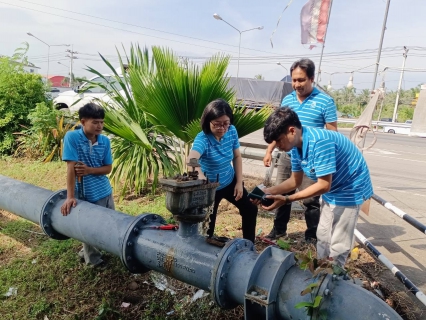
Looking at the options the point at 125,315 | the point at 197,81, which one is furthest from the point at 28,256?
the point at 197,81

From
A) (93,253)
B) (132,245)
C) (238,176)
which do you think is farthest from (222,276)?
(93,253)

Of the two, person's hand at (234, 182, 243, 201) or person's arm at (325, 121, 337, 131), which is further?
person's arm at (325, 121, 337, 131)

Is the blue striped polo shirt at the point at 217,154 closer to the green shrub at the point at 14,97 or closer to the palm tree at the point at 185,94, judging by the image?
the palm tree at the point at 185,94

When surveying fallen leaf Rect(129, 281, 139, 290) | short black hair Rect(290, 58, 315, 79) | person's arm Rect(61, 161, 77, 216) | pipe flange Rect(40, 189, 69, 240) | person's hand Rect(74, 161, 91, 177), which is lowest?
fallen leaf Rect(129, 281, 139, 290)

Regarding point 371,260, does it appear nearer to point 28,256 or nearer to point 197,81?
point 197,81

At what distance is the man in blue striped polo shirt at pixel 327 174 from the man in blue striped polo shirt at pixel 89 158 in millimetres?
Result: 1474

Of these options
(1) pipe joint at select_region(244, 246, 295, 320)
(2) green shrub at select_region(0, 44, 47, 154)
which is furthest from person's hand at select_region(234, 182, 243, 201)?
(2) green shrub at select_region(0, 44, 47, 154)

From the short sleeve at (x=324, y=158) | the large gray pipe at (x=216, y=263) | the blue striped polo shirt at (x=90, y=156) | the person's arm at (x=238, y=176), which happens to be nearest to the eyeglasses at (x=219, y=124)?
the person's arm at (x=238, y=176)

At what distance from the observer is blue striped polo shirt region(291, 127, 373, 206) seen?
7.64 ft

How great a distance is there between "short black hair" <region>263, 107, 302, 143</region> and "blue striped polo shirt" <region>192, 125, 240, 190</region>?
75 centimetres

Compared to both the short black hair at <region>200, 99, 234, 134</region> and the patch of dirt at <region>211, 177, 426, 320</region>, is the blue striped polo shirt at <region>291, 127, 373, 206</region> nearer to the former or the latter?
the patch of dirt at <region>211, 177, 426, 320</region>

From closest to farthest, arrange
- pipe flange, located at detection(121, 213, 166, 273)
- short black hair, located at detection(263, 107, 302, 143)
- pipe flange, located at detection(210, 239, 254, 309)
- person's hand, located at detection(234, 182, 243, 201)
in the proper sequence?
pipe flange, located at detection(210, 239, 254, 309) < pipe flange, located at detection(121, 213, 166, 273) < short black hair, located at detection(263, 107, 302, 143) < person's hand, located at detection(234, 182, 243, 201)

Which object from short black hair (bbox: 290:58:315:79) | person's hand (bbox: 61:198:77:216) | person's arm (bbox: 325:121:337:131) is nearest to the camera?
person's hand (bbox: 61:198:77:216)

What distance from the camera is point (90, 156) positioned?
3.16 metres
